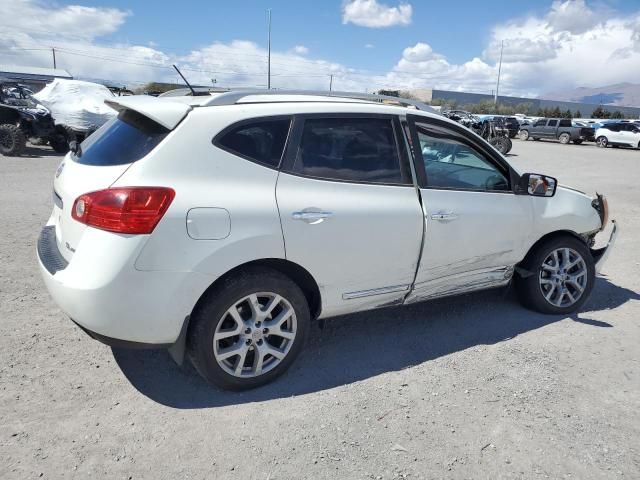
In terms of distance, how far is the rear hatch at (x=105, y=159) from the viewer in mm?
2746

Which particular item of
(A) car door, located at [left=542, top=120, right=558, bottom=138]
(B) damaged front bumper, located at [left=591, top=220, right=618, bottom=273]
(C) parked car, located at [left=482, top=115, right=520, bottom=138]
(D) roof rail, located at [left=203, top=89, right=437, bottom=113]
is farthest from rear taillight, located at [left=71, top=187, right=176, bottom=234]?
(A) car door, located at [left=542, top=120, right=558, bottom=138]

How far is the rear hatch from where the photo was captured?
2.75 meters

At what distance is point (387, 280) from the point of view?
3.46 m

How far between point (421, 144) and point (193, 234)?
1805mm

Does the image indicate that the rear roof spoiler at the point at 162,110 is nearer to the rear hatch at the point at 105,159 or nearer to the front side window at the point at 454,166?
the rear hatch at the point at 105,159

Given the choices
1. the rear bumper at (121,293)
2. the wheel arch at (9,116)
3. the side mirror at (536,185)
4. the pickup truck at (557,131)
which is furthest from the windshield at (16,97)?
the pickup truck at (557,131)

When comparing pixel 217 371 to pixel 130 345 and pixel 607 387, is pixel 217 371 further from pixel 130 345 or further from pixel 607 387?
pixel 607 387

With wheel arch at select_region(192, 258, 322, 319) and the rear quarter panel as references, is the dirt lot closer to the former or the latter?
wheel arch at select_region(192, 258, 322, 319)

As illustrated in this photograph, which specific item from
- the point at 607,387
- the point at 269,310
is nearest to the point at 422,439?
the point at 269,310

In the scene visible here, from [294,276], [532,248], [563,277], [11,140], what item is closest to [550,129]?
[11,140]

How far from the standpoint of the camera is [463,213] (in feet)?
12.0

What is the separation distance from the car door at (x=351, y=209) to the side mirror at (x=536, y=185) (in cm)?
112

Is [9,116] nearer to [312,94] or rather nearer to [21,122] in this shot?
[21,122]

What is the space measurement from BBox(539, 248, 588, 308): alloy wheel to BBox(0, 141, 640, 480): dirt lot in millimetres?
188
